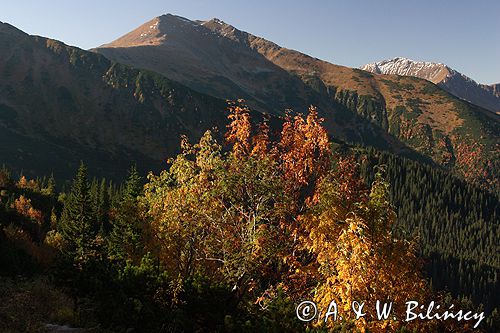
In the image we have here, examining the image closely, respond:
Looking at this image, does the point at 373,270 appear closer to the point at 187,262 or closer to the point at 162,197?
the point at 187,262

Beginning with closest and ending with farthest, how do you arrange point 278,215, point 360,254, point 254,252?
point 360,254 < point 254,252 < point 278,215

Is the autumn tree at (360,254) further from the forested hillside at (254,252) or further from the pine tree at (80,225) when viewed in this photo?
the pine tree at (80,225)

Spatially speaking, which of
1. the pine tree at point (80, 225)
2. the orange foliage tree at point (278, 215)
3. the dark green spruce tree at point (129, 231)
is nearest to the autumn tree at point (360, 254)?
the orange foliage tree at point (278, 215)

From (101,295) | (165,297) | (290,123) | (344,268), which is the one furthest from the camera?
(290,123)

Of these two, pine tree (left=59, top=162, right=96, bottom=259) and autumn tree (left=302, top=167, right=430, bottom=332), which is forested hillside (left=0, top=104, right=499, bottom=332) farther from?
pine tree (left=59, top=162, right=96, bottom=259)

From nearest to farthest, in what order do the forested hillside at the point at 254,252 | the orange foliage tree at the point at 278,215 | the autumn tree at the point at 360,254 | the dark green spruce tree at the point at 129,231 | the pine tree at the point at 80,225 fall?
1. the autumn tree at the point at 360,254
2. the forested hillside at the point at 254,252
3. the orange foliage tree at the point at 278,215
4. the dark green spruce tree at the point at 129,231
5. the pine tree at the point at 80,225

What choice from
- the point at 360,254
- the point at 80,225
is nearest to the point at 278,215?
the point at 360,254

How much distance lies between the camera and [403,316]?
2016 centimetres

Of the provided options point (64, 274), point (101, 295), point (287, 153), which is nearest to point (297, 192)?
point (287, 153)

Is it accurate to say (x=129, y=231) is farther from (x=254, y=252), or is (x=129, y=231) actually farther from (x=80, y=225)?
(x=254, y=252)

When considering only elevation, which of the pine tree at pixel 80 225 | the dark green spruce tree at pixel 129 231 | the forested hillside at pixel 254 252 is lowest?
the pine tree at pixel 80 225

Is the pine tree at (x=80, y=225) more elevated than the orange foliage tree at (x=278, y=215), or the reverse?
the orange foliage tree at (x=278, y=215)

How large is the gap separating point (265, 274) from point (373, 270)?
21.2 ft

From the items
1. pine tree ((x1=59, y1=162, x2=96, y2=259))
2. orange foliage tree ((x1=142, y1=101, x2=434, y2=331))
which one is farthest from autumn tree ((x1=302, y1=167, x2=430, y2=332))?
pine tree ((x1=59, y1=162, x2=96, y2=259))
